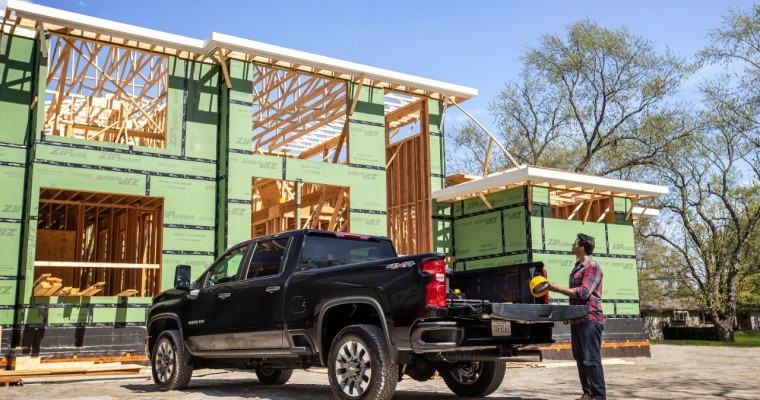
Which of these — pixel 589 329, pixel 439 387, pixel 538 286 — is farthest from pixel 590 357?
pixel 439 387

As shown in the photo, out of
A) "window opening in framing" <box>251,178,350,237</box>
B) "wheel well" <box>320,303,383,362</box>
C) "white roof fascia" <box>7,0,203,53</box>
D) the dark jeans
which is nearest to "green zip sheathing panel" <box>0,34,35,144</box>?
"white roof fascia" <box>7,0,203,53</box>

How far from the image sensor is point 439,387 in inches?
406

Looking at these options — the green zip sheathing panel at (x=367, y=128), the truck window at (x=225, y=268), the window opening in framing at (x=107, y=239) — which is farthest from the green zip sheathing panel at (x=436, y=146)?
the truck window at (x=225, y=268)

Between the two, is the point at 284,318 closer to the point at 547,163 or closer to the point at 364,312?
the point at 364,312

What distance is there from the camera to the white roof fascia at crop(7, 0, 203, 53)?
15664 mm

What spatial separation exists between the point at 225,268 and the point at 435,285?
3816 mm

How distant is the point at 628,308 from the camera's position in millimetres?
20828

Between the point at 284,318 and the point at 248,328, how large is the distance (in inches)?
28.2

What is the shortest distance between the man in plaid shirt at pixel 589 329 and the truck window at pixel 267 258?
3342mm

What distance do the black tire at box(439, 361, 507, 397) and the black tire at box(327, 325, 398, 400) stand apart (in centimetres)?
139

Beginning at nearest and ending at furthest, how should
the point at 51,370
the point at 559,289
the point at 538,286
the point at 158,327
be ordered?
the point at 538,286, the point at 559,289, the point at 158,327, the point at 51,370

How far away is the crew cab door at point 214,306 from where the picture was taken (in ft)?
30.0

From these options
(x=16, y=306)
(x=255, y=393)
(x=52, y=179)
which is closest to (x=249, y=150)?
(x=52, y=179)

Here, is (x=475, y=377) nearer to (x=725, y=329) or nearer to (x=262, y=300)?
(x=262, y=300)
